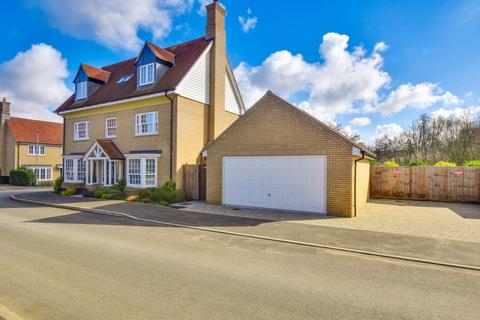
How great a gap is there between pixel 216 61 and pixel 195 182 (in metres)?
8.87

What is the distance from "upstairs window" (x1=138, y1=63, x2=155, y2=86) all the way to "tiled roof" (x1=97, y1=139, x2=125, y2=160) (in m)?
4.81

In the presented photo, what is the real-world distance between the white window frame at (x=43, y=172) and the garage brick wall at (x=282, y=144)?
30.7 m

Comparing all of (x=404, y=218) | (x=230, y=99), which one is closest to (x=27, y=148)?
(x=230, y=99)

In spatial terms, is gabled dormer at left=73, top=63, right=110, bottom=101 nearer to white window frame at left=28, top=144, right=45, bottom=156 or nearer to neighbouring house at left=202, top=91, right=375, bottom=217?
neighbouring house at left=202, top=91, right=375, bottom=217

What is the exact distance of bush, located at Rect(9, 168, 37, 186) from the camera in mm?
31906

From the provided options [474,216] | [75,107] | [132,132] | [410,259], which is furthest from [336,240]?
[75,107]

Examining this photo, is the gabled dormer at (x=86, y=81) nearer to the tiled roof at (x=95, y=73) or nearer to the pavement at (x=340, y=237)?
the tiled roof at (x=95, y=73)

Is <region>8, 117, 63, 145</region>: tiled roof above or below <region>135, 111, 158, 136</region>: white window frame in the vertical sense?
above

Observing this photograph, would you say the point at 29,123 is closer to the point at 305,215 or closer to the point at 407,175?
the point at 305,215

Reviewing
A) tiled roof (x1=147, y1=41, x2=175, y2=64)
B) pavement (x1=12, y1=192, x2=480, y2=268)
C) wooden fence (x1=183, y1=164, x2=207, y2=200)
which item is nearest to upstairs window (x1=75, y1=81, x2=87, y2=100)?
tiled roof (x1=147, y1=41, x2=175, y2=64)

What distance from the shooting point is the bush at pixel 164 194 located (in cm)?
1595

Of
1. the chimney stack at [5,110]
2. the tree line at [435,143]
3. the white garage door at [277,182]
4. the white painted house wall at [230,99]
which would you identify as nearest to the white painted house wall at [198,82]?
the white painted house wall at [230,99]

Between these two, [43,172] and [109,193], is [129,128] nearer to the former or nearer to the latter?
[109,193]

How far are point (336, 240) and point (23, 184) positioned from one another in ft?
121
